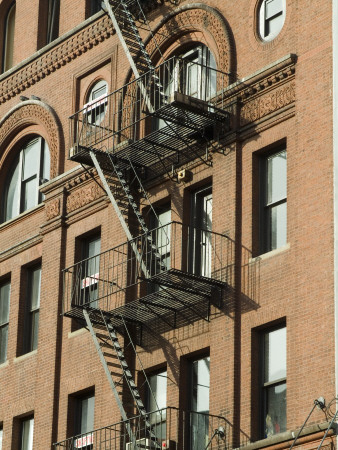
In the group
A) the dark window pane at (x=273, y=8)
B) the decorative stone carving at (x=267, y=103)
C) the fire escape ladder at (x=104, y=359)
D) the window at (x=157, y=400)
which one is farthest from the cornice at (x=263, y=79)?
the window at (x=157, y=400)

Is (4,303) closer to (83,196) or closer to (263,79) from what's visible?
(83,196)

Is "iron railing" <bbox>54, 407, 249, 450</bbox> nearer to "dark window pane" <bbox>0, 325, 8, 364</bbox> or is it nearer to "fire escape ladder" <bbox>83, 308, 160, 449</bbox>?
"fire escape ladder" <bbox>83, 308, 160, 449</bbox>

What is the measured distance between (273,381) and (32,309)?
10223 millimetres

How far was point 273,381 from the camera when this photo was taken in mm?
30859

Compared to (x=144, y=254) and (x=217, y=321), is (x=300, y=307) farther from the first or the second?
(x=144, y=254)

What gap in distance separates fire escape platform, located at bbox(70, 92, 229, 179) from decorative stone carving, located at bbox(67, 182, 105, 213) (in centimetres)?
115

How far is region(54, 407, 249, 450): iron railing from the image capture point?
31094 millimetres

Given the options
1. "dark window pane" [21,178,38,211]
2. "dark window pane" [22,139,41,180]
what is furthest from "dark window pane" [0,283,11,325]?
"dark window pane" [22,139,41,180]

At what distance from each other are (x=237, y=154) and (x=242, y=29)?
125 inches

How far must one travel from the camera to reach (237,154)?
1313 inches

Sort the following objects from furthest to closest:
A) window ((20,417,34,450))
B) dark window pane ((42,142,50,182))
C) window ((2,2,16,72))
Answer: window ((2,2,16,72)), dark window pane ((42,142,50,182)), window ((20,417,34,450))

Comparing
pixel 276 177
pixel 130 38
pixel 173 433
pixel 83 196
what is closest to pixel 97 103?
pixel 130 38

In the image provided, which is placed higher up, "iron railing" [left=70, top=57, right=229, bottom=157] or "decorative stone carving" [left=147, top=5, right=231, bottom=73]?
"decorative stone carving" [left=147, top=5, right=231, bottom=73]

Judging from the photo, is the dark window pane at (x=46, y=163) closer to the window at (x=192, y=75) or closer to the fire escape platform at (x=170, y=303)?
the window at (x=192, y=75)
